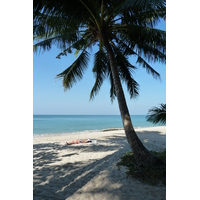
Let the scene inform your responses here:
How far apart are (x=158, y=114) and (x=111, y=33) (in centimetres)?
277

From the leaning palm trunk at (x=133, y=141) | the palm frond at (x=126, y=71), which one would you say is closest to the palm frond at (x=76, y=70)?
the palm frond at (x=126, y=71)

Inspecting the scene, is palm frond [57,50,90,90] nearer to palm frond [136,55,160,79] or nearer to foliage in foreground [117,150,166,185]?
palm frond [136,55,160,79]

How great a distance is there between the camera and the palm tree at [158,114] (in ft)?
10.4

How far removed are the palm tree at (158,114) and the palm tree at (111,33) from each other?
22.6 inches

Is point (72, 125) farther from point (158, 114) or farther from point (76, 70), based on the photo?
point (158, 114)

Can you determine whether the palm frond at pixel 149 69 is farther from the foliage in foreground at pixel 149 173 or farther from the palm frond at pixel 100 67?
the foliage in foreground at pixel 149 173

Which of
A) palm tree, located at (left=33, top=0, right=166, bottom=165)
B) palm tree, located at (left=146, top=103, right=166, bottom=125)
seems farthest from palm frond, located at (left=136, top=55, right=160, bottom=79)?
palm tree, located at (left=146, top=103, right=166, bottom=125)

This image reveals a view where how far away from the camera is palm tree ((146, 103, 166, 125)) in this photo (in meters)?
3.18

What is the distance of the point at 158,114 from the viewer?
3.21 metres

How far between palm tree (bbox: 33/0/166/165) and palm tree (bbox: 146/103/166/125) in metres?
0.57

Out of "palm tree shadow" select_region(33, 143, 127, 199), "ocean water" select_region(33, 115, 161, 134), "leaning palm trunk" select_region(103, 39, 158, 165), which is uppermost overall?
"leaning palm trunk" select_region(103, 39, 158, 165)

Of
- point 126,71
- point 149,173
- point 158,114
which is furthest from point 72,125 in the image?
point 158,114
